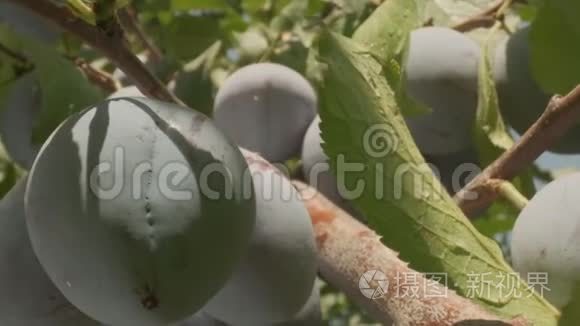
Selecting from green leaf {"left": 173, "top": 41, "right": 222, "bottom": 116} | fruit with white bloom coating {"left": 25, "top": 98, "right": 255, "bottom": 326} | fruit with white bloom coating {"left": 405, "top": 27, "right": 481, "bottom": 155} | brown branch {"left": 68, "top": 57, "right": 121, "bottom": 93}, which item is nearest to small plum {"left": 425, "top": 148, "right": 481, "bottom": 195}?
fruit with white bloom coating {"left": 405, "top": 27, "right": 481, "bottom": 155}

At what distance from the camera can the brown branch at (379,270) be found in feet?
2.25

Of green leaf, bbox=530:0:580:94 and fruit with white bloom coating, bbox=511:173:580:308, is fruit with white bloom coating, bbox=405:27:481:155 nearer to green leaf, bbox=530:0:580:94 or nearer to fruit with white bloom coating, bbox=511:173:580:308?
green leaf, bbox=530:0:580:94

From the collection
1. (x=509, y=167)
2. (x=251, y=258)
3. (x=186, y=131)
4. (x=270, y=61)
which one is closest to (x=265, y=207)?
(x=251, y=258)

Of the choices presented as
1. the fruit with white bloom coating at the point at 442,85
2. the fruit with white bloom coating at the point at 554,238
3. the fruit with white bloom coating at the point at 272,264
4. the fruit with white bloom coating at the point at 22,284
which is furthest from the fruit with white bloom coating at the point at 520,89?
the fruit with white bloom coating at the point at 22,284

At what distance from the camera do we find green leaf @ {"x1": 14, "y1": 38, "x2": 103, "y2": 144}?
1.05 meters

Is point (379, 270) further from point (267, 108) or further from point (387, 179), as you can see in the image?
point (267, 108)

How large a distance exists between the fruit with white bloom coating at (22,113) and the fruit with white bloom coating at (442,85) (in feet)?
1.56

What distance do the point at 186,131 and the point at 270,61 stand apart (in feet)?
2.22

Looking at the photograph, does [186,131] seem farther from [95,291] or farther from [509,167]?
[509,167]

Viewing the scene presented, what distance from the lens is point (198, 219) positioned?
0.70m

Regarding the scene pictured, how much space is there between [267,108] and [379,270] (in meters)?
0.52

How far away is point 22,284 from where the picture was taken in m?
0.82

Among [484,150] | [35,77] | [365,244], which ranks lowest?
[484,150]

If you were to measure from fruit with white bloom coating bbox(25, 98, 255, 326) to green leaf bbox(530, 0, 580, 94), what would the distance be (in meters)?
0.50
